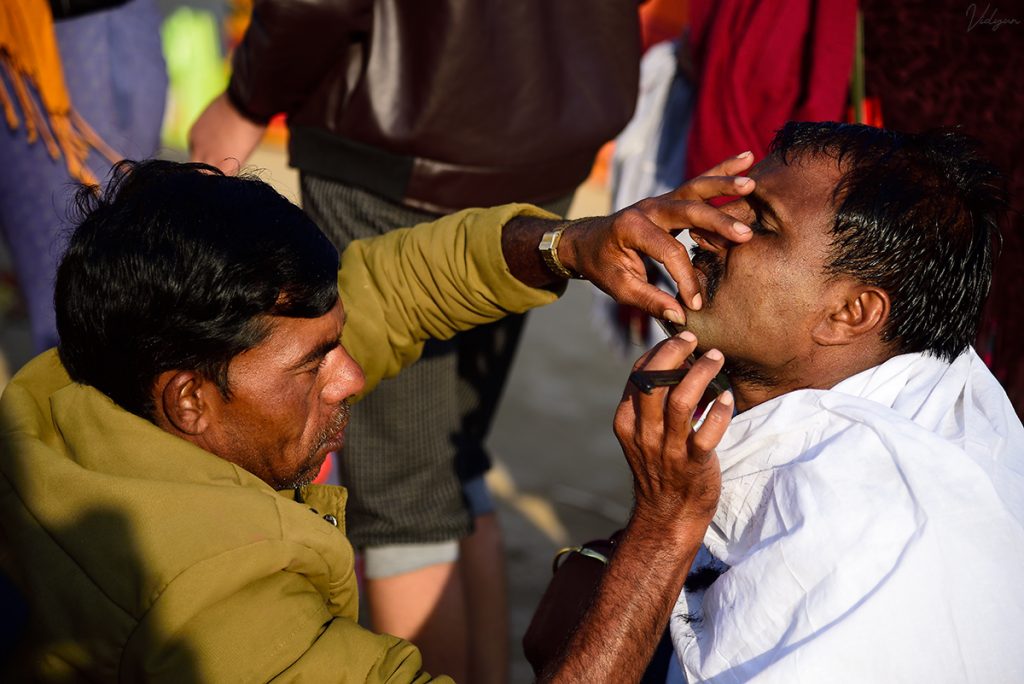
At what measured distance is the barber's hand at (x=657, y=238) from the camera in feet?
6.42

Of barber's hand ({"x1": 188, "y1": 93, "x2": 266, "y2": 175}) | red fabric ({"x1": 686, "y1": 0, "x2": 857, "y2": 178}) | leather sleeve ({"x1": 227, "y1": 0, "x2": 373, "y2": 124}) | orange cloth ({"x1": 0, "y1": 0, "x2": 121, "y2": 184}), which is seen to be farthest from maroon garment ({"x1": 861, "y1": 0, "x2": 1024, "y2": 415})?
orange cloth ({"x1": 0, "y1": 0, "x2": 121, "y2": 184})

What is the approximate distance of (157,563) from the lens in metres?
1.54

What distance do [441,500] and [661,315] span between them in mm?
1104

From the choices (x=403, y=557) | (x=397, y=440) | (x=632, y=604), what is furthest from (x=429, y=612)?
(x=632, y=604)

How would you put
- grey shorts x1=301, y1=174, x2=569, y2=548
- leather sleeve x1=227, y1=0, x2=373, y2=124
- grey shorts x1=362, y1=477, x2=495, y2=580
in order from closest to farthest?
leather sleeve x1=227, y1=0, x2=373, y2=124, grey shorts x1=301, y1=174, x2=569, y2=548, grey shorts x1=362, y1=477, x2=495, y2=580

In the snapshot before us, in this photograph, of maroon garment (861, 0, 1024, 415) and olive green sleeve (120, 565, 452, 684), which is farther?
maroon garment (861, 0, 1024, 415)

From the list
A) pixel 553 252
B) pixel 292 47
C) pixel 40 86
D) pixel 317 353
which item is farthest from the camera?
pixel 40 86

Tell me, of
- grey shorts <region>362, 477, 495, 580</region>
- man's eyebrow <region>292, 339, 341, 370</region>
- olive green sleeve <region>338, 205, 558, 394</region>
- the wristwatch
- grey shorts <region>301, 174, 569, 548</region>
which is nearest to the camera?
man's eyebrow <region>292, 339, 341, 370</region>

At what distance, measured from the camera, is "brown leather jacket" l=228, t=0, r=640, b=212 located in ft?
8.46

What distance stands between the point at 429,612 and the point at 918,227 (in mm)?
1616

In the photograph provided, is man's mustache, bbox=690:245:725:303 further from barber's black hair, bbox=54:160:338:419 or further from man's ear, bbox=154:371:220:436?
man's ear, bbox=154:371:220:436

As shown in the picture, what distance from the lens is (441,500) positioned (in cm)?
292

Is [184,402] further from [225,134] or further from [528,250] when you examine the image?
[225,134]

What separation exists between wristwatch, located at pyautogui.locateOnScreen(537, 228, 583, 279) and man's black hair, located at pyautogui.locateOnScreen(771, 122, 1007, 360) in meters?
0.49
